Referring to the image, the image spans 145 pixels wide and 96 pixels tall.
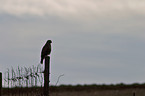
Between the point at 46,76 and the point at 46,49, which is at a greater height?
the point at 46,49

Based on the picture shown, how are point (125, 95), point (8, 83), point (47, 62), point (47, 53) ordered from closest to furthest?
point (47, 62) → point (8, 83) → point (47, 53) → point (125, 95)

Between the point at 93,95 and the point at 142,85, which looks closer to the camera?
the point at 93,95

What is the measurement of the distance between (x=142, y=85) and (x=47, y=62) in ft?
95.8

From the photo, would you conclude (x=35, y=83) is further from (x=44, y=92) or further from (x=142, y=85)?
(x=142, y=85)

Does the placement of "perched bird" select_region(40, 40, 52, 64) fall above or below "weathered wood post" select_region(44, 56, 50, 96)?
above

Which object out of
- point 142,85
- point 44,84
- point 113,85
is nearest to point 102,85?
point 113,85

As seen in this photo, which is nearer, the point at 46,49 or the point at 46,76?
the point at 46,76

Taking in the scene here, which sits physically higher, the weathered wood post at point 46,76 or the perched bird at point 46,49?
the perched bird at point 46,49

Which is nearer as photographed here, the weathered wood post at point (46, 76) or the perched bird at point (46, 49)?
the weathered wood post at point (46, 76)

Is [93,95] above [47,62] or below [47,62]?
below

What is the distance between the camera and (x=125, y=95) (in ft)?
92.5

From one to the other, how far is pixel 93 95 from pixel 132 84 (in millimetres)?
10366

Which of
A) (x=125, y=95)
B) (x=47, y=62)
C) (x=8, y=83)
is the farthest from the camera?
(x=125, y=95)

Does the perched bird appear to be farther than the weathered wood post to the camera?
Yes
